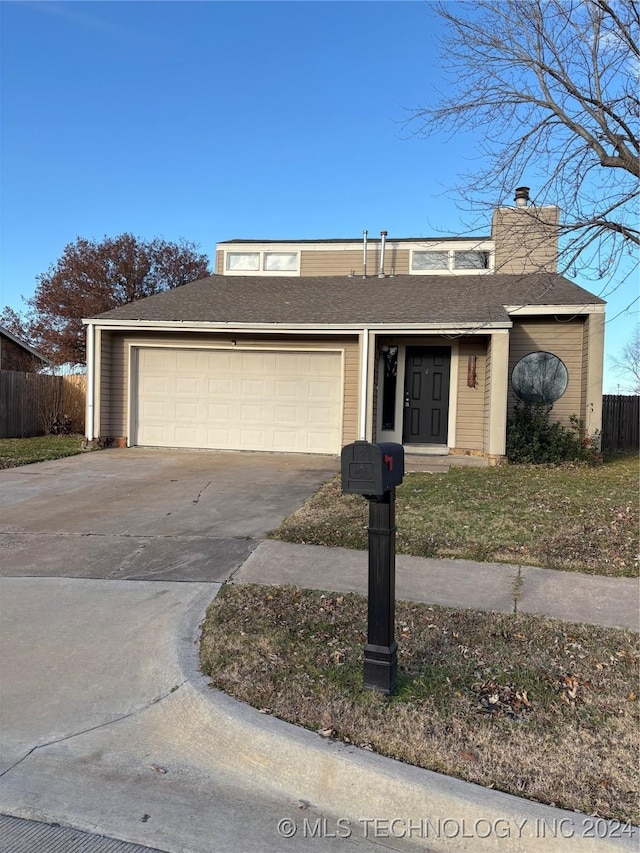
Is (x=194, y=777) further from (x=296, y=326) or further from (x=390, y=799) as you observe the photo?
(x=296, y=326)

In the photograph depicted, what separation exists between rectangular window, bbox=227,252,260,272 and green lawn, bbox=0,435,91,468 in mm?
6231

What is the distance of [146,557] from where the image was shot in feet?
18.0

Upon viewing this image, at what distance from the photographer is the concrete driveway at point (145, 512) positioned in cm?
531

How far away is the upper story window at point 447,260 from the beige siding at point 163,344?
3728mm

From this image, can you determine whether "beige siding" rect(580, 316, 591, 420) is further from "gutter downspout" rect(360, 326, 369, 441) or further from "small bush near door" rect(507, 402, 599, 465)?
"gutter downspout" rect(360, 326, 369, 441)

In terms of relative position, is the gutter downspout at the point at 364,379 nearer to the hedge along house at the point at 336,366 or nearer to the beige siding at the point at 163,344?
the hedge along house at the point at 336,366

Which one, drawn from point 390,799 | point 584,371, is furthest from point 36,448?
point 390,799

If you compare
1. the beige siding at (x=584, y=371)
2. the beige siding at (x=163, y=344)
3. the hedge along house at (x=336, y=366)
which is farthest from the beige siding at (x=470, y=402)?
the beige siding at (x=163, y=344)

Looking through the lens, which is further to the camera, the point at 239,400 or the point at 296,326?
the point at 239,400

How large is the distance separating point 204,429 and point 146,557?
779 centimetres

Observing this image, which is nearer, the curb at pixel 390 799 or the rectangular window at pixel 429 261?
the curb at pixel 390 799

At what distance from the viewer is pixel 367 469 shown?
9.31 ft

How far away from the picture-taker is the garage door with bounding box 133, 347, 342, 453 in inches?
503

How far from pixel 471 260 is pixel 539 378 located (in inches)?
137
